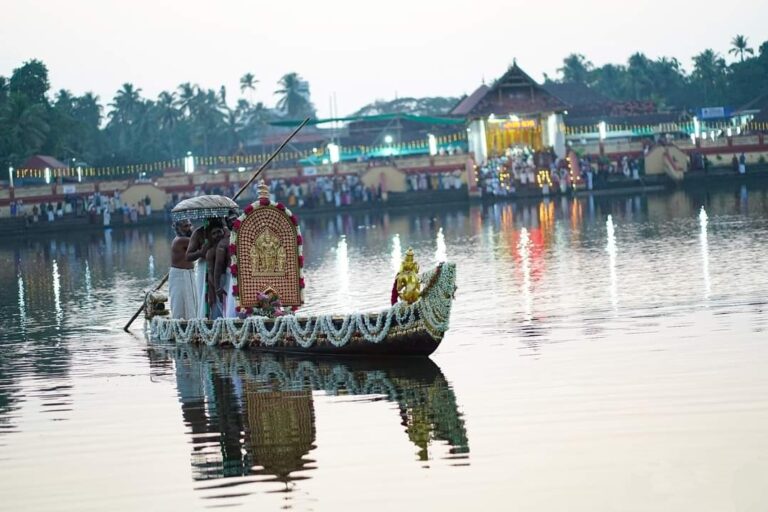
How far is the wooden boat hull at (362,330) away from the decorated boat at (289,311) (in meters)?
0.01

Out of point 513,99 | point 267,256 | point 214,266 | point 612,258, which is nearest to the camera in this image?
point 267,256

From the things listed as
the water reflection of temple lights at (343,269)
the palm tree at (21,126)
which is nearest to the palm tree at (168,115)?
the palm tree at (21,126)

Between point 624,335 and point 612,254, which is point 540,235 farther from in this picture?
point 624,335

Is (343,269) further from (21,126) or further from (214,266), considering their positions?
(21,126)

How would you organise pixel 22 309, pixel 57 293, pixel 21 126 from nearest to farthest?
pixel 22 309 → pixel 57 293 → pixel 21 126

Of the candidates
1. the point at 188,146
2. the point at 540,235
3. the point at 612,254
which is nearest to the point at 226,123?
the point at 188,146

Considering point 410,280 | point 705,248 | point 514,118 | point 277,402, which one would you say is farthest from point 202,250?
point 514,118

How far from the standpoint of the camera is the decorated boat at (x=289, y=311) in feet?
49.3

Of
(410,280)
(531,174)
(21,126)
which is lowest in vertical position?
(410,280)

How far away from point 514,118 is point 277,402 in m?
50.8

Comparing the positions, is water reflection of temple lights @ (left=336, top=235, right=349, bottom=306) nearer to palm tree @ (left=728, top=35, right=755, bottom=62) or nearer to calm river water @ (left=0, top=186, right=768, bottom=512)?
calm river water @ (left=0, top=186, right=768, bottom=512)

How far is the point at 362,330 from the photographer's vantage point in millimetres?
15539

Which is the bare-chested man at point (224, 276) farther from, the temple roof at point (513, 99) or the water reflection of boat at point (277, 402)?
the temple roof at point (513, 99)

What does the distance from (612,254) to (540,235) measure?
763 centimetres
